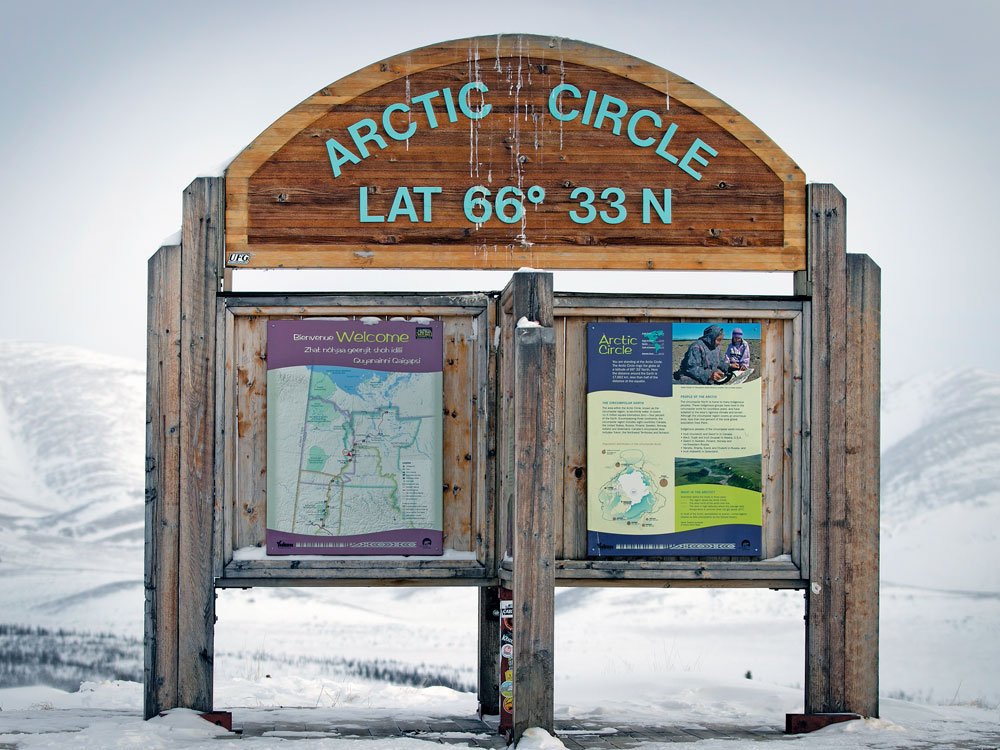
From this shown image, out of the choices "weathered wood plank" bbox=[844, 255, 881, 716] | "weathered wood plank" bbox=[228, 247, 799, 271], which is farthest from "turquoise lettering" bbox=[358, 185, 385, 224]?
"weathered wood plank" bbox=[844, 255, 881, 716]

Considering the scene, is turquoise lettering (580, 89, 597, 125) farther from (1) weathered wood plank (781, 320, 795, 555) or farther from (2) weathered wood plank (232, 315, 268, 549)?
(2) weathered wood plank (232, 315, 268, 549)

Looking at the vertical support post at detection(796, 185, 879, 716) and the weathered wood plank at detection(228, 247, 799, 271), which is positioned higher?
the weathered wood plank at detection(228, 247, 799, 271)

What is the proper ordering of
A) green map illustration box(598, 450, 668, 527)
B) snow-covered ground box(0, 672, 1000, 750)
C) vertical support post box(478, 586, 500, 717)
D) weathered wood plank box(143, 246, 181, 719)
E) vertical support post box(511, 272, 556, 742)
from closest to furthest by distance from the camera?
vertical support post box(511, 272, 556, 742), snow-covered ground box(0, 672, 1000, 750), weathered wood plank box(143, 246, 181, 719), green map illustration box(598, 450, 668, 527), vertical support post box(478, 586, 500, 717)

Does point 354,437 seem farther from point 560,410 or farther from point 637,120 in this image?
point 637,120

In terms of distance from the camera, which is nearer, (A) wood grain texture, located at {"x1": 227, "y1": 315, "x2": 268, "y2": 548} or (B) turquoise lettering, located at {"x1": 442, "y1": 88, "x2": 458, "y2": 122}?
(A) wood grain texture, located at {"x1": 227, "y1": 315, "x2": 268, "y2": 548}

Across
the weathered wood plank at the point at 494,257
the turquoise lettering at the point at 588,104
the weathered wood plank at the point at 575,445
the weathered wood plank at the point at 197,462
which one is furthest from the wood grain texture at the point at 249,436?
the turquoise lettering at the point at 588,104

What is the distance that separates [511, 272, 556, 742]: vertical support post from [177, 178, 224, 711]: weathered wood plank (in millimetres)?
2328

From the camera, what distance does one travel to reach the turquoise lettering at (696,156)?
8336 mm

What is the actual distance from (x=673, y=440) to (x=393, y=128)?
2899mm

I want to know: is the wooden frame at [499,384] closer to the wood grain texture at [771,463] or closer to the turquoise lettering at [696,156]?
the wood grain texture at [771,463]

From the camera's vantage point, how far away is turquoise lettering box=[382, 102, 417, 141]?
821 centimetres

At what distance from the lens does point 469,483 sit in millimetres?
8156

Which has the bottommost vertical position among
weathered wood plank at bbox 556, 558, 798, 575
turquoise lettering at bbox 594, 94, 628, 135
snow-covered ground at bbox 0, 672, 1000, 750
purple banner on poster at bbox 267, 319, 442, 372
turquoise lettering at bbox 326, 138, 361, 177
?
snow-covered ground at bbox 0, 672, 1000, 750

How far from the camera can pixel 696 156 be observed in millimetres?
8359
